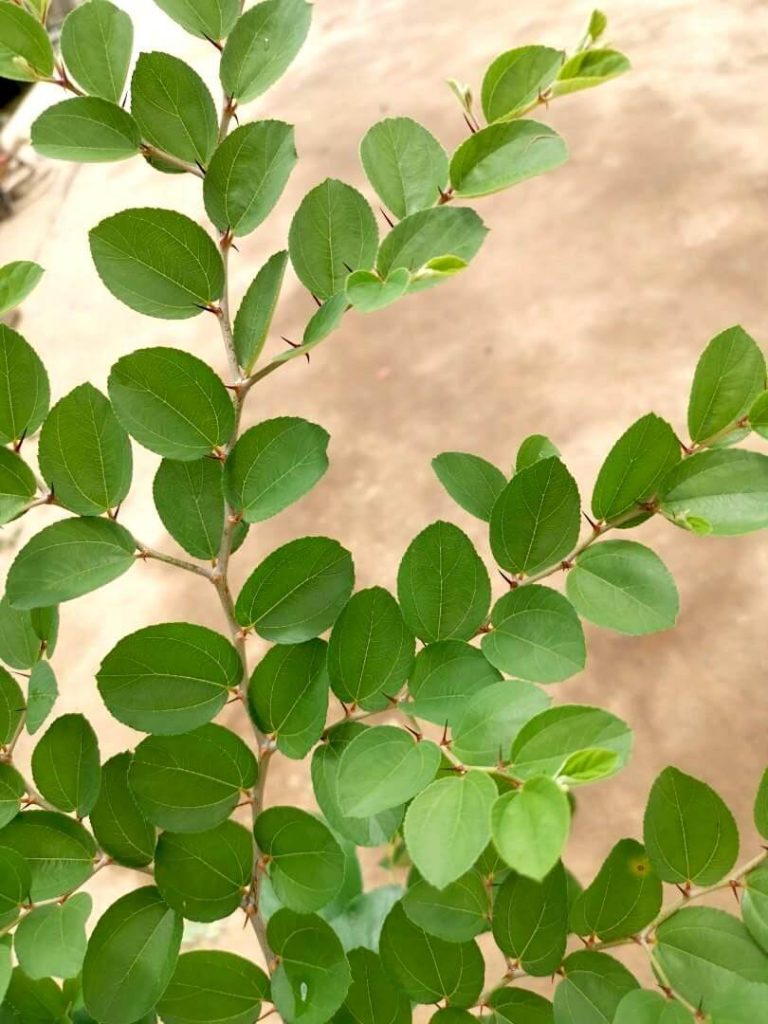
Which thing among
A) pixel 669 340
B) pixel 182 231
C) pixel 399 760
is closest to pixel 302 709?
pixel 399 760

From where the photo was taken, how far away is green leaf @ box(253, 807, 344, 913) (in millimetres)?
328

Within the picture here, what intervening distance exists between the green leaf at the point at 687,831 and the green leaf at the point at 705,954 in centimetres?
1

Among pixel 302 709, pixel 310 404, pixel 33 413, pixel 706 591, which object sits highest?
pixel 33 413

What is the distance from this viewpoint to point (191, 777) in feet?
1.08

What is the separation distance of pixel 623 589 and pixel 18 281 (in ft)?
0.75

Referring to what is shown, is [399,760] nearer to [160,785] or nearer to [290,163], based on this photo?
[160,785]

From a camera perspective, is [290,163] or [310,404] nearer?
[290,163]

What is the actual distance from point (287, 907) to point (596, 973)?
0.35 ft

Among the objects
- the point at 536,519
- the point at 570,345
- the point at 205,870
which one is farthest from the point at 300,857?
the point at 570,345

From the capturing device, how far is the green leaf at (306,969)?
1.07ft

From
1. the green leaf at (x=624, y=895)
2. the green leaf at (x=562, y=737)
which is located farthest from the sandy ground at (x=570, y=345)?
the green leaf at (x=562, y=737)

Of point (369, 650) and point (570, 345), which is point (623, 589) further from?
point (570, 345)

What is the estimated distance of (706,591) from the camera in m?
1.13

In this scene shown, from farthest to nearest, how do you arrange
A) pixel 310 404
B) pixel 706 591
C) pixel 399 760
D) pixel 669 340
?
pixel 310 404
pixel 669 340
pixel 706 591
pixel 399 760
